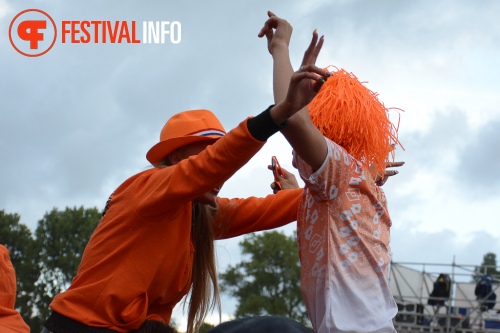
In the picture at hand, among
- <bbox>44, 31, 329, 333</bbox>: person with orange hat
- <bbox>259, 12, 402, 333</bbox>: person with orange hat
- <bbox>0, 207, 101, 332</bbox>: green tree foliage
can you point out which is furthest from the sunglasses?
<bbox>0, 207, 101, 332</bbox>: green tree foliage

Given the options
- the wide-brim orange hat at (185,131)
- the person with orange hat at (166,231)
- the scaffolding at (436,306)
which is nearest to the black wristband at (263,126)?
the person with orange hat at (166,231)

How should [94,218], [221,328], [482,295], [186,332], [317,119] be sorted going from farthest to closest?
[94,218], [482,295], [186,332], [317,119], [221,328]

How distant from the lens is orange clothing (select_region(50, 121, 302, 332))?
10.8 ft

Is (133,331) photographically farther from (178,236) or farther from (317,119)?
(317,119)

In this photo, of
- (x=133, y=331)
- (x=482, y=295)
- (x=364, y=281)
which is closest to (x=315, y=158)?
(x=364, y=281)

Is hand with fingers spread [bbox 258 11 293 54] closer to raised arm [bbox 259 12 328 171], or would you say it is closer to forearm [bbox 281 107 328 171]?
raised arm [bbox 259 12 328 171]

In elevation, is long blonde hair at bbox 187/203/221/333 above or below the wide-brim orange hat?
below

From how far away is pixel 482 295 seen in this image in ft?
74.8

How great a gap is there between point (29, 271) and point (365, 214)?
106 feet

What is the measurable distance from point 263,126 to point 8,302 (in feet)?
6.94

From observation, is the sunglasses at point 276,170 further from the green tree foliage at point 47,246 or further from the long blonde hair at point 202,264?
the green tree foliage at point 47,246

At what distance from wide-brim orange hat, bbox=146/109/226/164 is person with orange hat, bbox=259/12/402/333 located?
0.48 metres

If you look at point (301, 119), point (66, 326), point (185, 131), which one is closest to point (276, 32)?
point (301, 119)

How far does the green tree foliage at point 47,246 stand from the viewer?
32469mm
